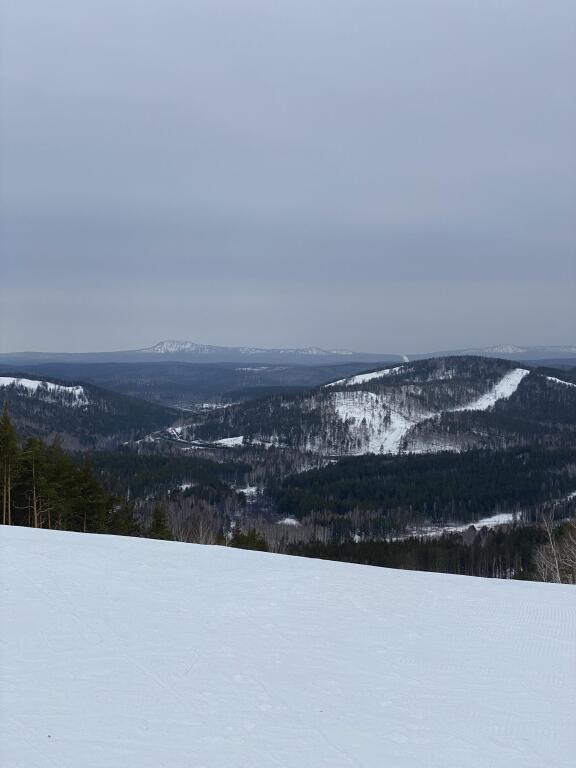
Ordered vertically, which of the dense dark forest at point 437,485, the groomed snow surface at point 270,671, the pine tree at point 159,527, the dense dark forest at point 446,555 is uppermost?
the groomed snow surface at point 270,671

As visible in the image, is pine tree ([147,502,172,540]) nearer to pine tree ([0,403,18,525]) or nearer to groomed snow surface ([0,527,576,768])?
pine tree ([0,403,18,525])

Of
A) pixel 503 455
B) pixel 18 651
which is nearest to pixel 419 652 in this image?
pixel 18 651

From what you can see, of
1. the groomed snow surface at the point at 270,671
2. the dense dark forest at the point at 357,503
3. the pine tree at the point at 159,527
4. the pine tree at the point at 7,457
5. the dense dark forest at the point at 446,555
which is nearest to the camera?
the groomed snow surface at the point at 270,671

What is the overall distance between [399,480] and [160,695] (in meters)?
Answer: 164

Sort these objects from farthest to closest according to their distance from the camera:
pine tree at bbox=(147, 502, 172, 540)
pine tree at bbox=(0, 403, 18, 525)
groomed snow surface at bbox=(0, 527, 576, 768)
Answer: pine tree at bbox=(147, 502, 172, 540)
pine tree at bbox=(0, 403, 18, 525)
groomed snow surface at bbox=(0, 527, 576, 768)

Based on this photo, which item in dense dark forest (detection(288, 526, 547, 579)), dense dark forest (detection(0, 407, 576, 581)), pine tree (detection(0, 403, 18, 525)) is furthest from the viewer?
dense dark forest (detection(288, 526, 547, 579))

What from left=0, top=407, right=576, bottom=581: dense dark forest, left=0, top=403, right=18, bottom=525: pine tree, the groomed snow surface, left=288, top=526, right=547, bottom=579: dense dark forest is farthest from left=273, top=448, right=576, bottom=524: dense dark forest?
the groomed snow surface

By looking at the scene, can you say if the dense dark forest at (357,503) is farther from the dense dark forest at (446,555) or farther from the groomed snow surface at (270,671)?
the groomed snow surface at (270,671)

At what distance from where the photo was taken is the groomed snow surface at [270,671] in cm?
606

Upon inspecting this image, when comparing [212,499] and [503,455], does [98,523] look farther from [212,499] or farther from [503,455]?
[503,455]

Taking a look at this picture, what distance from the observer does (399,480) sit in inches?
6486

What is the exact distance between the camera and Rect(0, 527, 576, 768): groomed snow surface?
606cm

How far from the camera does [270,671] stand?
7953 millimetres

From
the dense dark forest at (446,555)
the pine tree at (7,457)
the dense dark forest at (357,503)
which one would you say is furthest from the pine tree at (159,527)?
the dense dark forest at (446,555)
